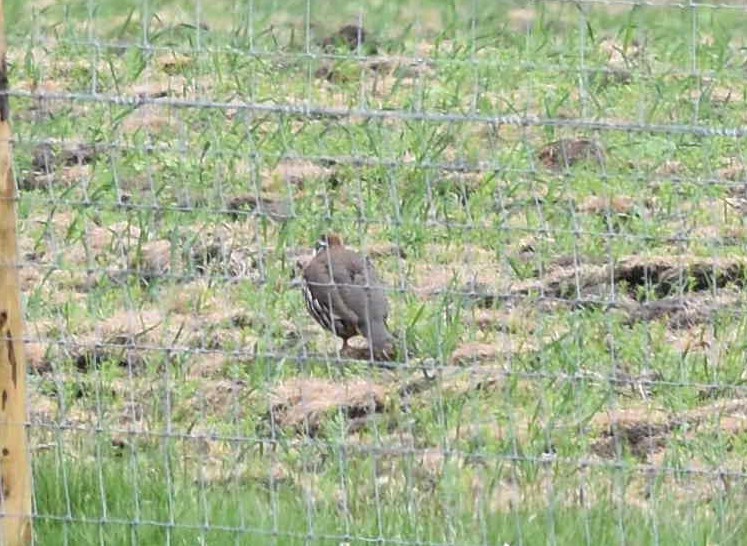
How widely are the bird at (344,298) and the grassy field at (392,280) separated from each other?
13cm

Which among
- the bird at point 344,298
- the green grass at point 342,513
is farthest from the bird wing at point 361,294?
the green grass at point 342,513

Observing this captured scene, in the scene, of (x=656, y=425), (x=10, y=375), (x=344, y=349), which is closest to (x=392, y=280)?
(x=344, y=349)

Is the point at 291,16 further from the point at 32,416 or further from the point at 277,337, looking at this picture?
the point at 32,416

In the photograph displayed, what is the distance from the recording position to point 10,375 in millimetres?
5312

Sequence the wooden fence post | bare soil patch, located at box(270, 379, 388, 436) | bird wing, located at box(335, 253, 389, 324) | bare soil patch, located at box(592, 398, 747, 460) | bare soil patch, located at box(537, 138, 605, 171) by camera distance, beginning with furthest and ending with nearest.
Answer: bare soil patch, located at box(537, 138, 605, 171) < bare soil patch, located at box(270, 379, 388, 436) < bird wing, located at box(335, 253, 389, 324) < bare soil patch, located at box(592, 398, 747, 460) < the wooden fence post

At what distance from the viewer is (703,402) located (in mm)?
6801

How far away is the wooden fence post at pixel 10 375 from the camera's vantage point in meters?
5.25

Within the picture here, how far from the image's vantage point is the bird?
6766 millimetres

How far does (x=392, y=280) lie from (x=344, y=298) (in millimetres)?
822

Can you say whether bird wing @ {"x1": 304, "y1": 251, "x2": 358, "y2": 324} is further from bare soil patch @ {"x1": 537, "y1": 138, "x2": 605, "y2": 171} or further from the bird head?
bare soil patch @ {"x1": 537, "y1": 138, "x2": 605, "y2": 171}

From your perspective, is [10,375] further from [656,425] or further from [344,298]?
[656,425]

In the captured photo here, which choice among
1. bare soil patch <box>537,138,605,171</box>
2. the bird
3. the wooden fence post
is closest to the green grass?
the wooden fence post

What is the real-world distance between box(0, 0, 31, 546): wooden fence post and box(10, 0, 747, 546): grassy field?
0.12 meters

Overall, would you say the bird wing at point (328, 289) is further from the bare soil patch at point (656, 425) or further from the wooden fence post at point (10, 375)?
the wooden fence post at point (10, 375)
